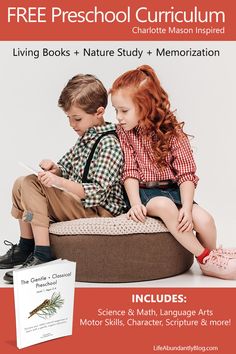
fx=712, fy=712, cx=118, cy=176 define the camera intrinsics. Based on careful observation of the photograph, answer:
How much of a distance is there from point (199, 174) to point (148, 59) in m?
0.57

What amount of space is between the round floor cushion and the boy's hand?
0.30 metres

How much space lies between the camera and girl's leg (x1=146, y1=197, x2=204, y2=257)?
2760 millimetres

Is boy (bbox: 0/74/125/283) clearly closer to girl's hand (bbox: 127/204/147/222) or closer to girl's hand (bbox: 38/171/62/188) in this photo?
girl's hand (bbox: 38/171/62/188)

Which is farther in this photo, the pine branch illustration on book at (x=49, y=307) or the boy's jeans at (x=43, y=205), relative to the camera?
the boy's jeans at (x=43, y=205)

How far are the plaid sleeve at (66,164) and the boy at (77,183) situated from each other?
14 mm

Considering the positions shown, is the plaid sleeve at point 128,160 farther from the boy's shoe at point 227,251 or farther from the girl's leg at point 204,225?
the boy's shoe at point 227,251

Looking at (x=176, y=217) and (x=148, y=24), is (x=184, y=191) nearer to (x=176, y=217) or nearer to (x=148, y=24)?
(x=176, y=217)

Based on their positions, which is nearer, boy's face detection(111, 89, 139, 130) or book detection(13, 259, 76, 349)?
book detection(13, 259, 76, 349)

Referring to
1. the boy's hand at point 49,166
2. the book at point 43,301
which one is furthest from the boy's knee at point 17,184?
the book at point 43,301

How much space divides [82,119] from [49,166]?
0.25 m

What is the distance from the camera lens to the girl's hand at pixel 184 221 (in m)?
2.77

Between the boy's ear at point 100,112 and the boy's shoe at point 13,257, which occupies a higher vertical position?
the boy's ear at point 100,112

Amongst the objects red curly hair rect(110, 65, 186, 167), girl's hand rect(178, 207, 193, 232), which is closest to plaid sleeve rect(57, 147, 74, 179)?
red curly hair rect(110, 65, 186, 167)

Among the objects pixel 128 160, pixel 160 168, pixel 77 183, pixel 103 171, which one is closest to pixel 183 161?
pixel 160 168
